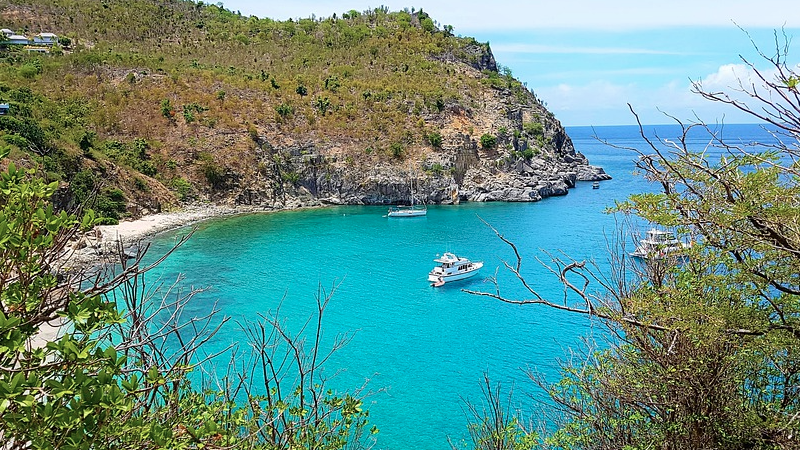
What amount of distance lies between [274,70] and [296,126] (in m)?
13.3

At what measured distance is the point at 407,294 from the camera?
94.5 ft

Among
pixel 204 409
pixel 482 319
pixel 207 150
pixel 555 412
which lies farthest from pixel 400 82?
pixel 204 409

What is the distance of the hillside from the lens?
4938 centimetres

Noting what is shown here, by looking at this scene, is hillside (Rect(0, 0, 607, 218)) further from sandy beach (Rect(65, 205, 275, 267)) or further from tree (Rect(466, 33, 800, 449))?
tree (Rect(466, 33, 800, 449))

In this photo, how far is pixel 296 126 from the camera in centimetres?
5884

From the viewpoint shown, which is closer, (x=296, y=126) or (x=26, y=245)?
(x=26, y=245)

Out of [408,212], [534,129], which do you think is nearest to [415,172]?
[408,212]

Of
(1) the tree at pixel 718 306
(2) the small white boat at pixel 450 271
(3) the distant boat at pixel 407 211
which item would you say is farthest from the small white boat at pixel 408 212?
(1) the tree at pixel 718 306

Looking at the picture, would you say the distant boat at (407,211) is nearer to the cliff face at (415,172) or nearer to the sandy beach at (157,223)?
the cliff face at (415,172)

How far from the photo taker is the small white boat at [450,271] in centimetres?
3045

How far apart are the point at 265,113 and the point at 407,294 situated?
3653 cm

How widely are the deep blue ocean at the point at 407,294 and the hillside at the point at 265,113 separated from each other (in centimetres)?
618

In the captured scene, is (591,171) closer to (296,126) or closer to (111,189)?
(296,126)

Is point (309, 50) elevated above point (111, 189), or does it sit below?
above
